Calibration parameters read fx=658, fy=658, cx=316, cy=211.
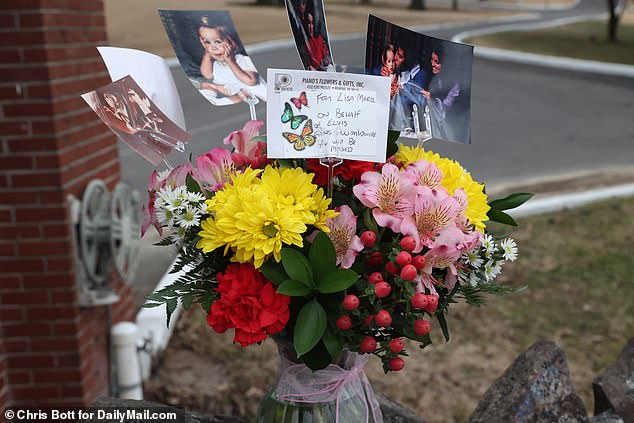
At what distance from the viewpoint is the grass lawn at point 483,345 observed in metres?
3.14

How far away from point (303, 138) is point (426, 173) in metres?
0.22

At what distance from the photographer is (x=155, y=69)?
1198 mm

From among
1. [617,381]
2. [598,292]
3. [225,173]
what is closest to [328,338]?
[225,173]

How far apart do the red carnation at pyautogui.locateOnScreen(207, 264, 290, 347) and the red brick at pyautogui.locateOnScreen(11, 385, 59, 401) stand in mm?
1889

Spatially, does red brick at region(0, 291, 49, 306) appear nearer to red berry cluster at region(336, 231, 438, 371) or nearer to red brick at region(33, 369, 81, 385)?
red brick at region(33, 369, 81, 385)

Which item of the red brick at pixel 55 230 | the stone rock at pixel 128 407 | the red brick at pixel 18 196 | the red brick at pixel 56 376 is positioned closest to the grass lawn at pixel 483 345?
the red brick at pixel 56 376

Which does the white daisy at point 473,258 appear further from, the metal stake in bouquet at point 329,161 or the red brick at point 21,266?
the red brick at point 21,266

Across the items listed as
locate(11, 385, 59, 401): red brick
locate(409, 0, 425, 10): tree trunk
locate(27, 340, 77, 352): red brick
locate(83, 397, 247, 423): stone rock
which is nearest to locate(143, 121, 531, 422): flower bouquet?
locate(83, 397, 247, 423): stone rock

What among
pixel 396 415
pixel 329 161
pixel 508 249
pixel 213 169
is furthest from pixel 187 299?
pixel 396 415

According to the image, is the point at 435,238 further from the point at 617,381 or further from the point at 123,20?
the point at 123,20

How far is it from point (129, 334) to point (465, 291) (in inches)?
84.1

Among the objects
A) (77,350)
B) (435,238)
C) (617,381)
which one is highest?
(435,238)

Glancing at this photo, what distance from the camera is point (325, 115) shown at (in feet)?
3.66

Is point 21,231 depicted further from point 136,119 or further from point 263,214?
point 263,214
